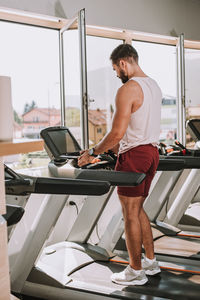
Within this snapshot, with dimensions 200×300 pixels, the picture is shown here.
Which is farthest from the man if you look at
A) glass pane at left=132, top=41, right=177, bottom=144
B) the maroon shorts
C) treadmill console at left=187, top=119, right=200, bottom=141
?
glass pane at left=132, top=41, right=177, bottom=144

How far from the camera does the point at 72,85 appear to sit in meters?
4.53

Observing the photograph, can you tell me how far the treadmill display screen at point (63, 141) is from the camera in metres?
3.22

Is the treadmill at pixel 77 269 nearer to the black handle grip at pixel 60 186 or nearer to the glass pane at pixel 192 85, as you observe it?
the black handle grip at pixel 60 186

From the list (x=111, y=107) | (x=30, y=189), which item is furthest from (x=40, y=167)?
(x=30, y=189)

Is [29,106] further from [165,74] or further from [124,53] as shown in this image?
[165,74]

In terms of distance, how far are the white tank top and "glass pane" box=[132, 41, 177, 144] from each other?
9.17ft

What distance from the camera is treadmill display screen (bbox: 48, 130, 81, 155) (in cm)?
322

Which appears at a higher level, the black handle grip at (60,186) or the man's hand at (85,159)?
the man's hand at (85,159)

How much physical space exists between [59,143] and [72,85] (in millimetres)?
1418

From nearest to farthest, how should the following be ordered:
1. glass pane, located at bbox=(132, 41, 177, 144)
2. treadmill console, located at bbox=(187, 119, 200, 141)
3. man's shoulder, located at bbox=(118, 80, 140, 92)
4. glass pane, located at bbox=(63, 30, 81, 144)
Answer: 1. man's shoulder, located at bbox=(118, 80, 140, 92)
2. treadmill console, located at bbox=(187, 119, 200, 141)
3. glass pane, located at bbox=(63, 30, 81, 144)
4. glass pane, located at bbox=(132, 41, 177, 144)

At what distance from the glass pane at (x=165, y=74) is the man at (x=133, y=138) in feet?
8.96

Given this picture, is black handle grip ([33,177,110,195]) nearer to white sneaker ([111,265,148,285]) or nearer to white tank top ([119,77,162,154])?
white tank top ([119,77,162,154])

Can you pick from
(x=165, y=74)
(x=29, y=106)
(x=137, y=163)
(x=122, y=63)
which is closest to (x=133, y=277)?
(x=137, y=163)

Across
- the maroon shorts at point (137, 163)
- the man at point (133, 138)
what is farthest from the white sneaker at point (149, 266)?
the maroon shorts at point (137, 163)
